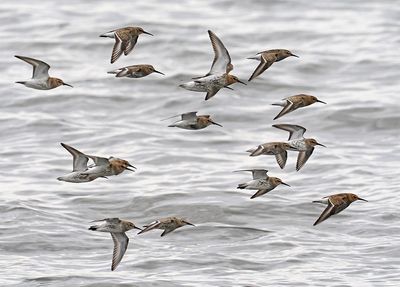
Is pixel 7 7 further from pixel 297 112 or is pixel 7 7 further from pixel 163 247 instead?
pixel 163 247

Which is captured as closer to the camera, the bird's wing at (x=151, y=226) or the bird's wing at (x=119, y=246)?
the bird's wing at (x=151, y=226)

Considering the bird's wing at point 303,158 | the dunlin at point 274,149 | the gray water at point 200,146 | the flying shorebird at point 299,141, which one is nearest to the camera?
the dunlin at point 274,149

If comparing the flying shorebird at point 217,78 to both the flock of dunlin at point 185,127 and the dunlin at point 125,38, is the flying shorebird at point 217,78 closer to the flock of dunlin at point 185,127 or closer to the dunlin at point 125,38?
the flock of dunlin at point 185,127

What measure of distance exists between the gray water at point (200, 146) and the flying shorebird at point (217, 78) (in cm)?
298

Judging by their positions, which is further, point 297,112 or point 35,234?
point 297,112

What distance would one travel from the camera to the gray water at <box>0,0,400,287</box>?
20047 millimetres

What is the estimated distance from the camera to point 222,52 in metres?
17.7

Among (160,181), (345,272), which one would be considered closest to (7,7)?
(160,181)

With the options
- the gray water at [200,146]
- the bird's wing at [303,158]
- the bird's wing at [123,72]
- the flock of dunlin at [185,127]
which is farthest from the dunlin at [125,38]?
the gray water at [200,146]

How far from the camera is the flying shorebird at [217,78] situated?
57.4ft

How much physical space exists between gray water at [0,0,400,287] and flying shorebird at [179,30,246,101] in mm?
2975

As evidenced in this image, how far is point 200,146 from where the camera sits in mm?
27188

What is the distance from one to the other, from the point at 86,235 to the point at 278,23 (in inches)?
707

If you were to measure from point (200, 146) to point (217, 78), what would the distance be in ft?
31.3
